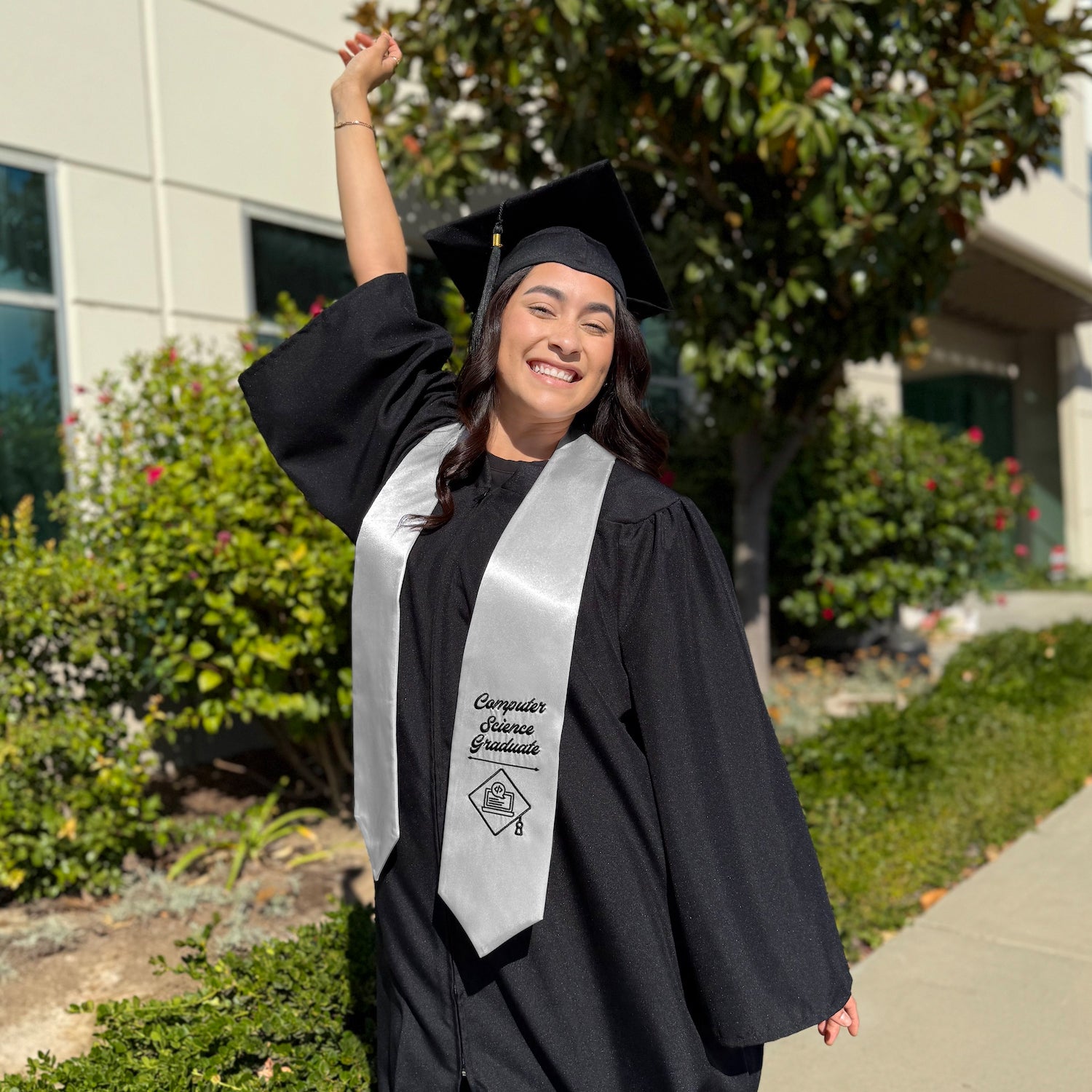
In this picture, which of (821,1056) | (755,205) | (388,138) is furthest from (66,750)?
(755,205)

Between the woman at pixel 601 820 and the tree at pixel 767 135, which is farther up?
the tree at pixel 767 135

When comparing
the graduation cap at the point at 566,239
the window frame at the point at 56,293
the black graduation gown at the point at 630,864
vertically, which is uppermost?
the window frame at the point at 56,293

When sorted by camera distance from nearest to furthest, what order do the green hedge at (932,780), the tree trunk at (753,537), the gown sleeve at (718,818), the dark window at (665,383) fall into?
1. the gown sleeve at (718,818)
2. the green hedge at (932,780)
3. the tree trunk at (753,537)
4. the dark window at (665,383)

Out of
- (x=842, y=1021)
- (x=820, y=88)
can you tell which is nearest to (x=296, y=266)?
(x=820, y=88)

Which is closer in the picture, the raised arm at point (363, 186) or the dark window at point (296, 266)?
the raised arm at point (363, 186)

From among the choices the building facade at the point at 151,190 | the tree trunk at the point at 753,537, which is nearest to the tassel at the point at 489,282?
the building facade at the point at 151,190

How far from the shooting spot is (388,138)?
5.30 meters

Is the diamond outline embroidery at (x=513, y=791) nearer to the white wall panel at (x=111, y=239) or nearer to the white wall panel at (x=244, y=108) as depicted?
the white wall panel at (x=111, y=239)

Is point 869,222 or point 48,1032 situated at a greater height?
point 869,222

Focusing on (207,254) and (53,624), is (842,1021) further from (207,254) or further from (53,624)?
(207,254)

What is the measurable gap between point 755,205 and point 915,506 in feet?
8.24

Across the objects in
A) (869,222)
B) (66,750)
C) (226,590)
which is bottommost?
(66,750)

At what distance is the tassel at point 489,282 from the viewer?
5.92ft

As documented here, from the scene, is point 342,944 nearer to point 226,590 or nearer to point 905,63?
point 226,590
